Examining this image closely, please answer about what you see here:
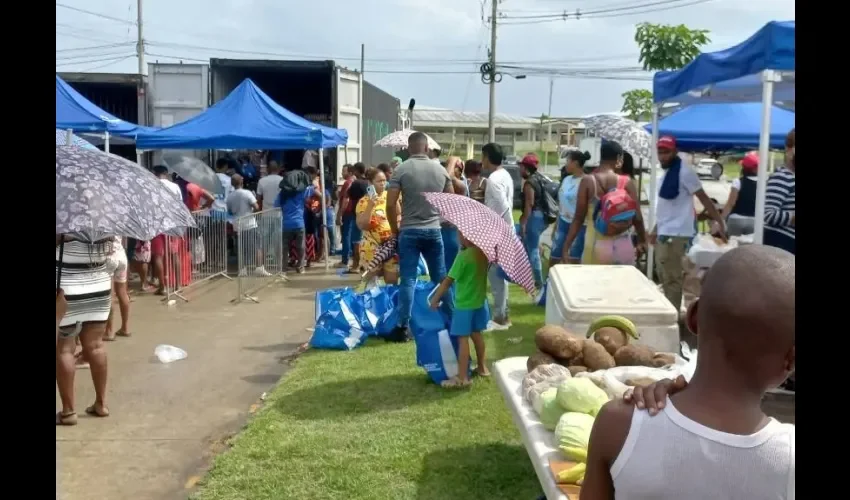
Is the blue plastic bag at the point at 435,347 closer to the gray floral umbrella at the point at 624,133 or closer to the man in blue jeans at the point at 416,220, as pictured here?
the man in blue jeans at the point at 416,220

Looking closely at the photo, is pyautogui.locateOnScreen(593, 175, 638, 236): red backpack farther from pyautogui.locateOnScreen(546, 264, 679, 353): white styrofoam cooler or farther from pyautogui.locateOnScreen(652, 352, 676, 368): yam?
pyautogui.locateOnScreen(652, 352, 676, 368): yam

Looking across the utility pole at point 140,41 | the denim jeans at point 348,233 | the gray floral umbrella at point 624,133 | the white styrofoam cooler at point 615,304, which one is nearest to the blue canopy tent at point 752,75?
the white styrofoam cooler at point 615,304

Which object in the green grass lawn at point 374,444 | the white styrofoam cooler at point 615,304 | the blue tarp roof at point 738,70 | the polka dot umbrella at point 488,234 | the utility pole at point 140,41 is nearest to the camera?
the green grass lawn at point 374,444

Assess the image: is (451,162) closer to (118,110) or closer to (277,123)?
(277,123)

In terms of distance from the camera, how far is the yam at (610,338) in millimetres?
4812

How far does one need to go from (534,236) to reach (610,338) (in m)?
5.49

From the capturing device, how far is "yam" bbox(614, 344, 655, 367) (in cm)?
455

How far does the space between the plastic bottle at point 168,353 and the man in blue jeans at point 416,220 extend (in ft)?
7.18

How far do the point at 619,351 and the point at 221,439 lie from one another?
281 cm

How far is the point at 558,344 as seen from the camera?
4676 mm

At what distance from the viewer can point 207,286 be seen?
12.2m

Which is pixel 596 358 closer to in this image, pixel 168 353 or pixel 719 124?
Answer: pixel 168 353

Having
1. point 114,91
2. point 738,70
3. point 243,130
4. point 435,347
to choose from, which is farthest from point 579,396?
point 114,91

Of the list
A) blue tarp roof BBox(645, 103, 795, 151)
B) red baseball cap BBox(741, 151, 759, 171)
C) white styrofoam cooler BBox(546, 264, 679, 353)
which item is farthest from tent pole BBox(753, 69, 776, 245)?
blue tarp roof BBox(645, 103, 795, 151)
